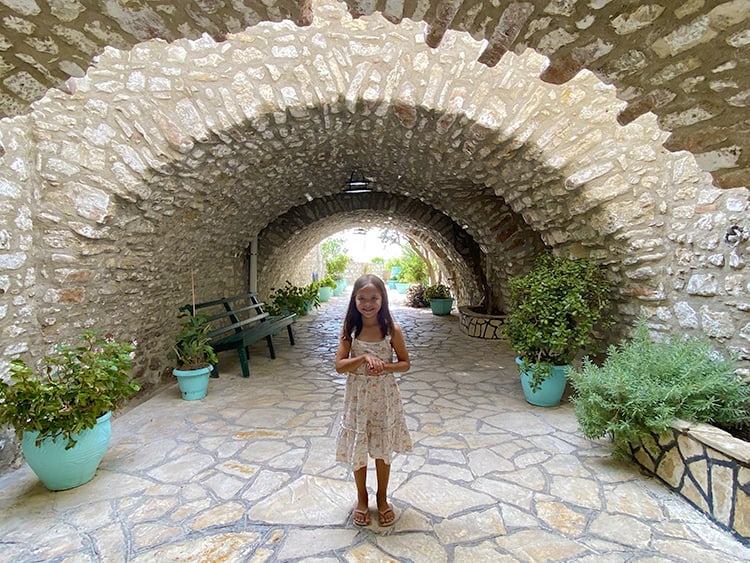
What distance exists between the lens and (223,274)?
5.63 m

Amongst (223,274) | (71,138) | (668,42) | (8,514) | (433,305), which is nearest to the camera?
(668,42)

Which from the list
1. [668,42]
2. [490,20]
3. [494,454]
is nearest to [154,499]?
[494,454]

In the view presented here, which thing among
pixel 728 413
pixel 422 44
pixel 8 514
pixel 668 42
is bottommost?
pixel 8 514

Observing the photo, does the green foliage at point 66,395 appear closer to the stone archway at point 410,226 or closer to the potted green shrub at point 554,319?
the potted green shrub at point 554,319

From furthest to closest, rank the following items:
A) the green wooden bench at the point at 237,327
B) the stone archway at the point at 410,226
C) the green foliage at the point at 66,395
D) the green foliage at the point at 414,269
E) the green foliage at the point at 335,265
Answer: the green foliage at the point at 335,265, the green foliage at the point at 414,269, the stone archway at the point at 410,226, the green wooden bench at the point at 237,327, the green foliage at the point at 66,395

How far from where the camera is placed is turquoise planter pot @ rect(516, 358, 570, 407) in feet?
11.3

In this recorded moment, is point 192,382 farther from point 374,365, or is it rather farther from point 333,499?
point 374,365

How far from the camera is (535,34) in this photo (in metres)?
1.55

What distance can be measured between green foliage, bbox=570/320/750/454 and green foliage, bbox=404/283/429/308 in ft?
26.4

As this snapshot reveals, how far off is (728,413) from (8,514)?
3.86 metres

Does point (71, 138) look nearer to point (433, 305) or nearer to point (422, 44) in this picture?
point (422, 44)

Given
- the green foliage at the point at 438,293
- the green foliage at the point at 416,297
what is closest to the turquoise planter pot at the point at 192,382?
the green foliage at the point at 438,293

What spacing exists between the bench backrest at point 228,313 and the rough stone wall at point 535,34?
2.93m

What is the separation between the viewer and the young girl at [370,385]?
6.04ft
